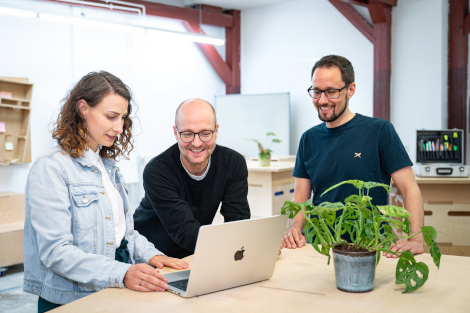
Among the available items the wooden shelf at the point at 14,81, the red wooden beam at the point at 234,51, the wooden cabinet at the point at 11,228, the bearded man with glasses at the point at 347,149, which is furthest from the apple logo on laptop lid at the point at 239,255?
the red wooden beam at the point at 234,51

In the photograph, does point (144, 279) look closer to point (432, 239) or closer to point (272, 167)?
point (432, 239)

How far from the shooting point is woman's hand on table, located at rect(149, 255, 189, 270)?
1.66 meters

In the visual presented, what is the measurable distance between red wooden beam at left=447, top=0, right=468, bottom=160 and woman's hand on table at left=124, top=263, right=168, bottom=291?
5027mm

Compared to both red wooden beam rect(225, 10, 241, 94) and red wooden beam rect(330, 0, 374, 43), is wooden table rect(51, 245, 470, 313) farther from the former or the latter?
red wooden beam rect(225, 10, 241, 94)

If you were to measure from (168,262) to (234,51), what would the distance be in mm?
6437

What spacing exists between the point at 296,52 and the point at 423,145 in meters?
3.22

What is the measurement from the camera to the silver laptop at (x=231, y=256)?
1296 mm

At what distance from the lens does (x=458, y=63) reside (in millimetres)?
5453

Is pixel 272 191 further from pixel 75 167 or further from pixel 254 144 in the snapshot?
pixel 75 167

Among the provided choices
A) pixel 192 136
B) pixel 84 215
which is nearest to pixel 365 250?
pixel 192 136

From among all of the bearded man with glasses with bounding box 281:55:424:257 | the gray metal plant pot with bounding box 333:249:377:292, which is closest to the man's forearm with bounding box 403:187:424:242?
the bearded man with glasses with bounding box 281:55:424:257

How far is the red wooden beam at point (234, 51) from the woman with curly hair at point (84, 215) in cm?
607

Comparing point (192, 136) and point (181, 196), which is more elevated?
point (192, 136)

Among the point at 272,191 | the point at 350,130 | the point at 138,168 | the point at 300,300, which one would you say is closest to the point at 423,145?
the point at 272,191
